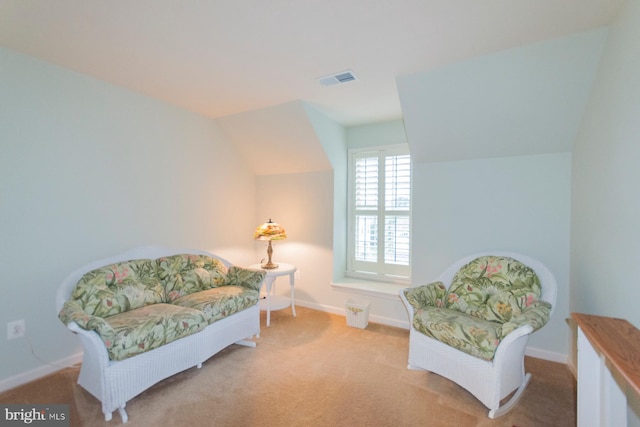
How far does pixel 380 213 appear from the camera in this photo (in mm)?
3729

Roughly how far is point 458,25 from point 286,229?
295 centimetres

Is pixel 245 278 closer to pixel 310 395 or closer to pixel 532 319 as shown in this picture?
pixel 310 395

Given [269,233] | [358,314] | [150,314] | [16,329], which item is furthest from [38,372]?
[358,314]

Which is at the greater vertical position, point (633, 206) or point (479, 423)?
point (633, 206)

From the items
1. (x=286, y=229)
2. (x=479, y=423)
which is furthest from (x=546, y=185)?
(x=286, y=229)

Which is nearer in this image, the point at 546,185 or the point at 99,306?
the point at 99,306

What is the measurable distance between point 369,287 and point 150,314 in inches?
89.6

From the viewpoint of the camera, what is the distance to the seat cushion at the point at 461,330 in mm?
1898

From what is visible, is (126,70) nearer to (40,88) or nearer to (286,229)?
(40,88)

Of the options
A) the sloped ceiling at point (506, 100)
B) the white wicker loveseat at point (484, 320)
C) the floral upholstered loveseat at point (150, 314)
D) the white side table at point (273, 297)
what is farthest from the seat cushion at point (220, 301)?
the sloped ceiling at point (506, 100)

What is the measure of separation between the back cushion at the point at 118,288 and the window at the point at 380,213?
233cm

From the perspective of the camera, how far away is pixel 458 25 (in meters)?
1.78

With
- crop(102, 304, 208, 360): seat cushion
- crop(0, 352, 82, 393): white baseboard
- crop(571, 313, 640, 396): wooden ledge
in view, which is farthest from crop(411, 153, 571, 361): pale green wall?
crop(0, 352, 82, 393): white baseboard

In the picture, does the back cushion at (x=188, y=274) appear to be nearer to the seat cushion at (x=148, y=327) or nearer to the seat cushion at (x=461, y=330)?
the seat cushion at (x=148, y=327)
